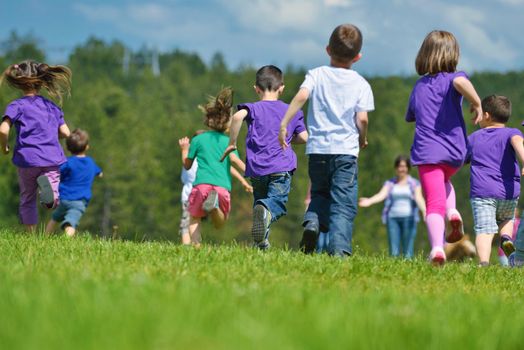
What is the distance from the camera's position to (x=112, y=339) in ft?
10.5

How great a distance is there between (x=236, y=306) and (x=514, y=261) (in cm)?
710

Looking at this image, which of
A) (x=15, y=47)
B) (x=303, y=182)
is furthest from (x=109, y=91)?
(x=303, y=182)

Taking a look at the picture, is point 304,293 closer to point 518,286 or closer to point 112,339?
point 112,339

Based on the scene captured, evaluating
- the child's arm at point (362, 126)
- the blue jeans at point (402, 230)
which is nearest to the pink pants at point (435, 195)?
the child's arm at point (362, 126)

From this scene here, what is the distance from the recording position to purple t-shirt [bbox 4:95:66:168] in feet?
33.1

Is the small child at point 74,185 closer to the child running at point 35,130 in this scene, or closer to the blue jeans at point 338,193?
the child running at point 35,130

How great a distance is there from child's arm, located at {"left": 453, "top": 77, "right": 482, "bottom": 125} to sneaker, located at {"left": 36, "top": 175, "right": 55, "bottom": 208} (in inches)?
194

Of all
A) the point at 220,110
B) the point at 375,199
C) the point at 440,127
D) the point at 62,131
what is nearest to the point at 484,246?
the point at 440,127

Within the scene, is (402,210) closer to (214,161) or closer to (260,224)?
(214,161)

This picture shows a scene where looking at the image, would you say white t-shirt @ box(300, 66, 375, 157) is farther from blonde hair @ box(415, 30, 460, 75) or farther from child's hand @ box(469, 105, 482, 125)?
child's hand @ box(469, 105, 482, 125)

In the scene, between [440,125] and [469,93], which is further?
[440,125]

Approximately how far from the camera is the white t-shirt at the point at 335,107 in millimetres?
8262

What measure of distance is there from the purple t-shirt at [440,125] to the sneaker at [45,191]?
4.41 metres

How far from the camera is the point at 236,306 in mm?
4074
